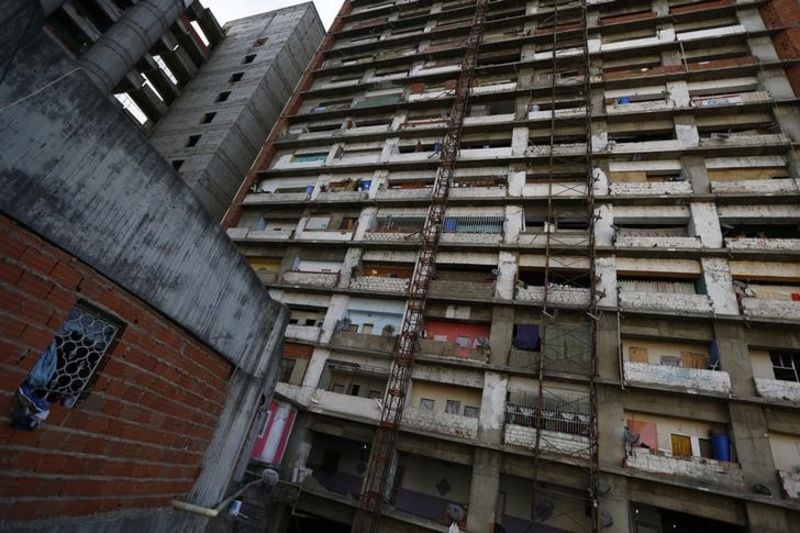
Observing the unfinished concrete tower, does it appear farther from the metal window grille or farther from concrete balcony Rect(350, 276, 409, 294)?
the metal window grille

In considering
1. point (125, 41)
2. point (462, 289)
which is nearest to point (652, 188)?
point (462, 289)

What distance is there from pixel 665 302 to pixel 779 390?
413cm

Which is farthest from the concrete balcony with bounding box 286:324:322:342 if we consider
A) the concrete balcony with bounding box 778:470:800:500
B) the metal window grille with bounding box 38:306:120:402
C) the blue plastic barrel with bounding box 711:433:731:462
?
the concrete balcony with bounding box 778:470:800:500

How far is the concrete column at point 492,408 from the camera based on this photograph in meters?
14.7

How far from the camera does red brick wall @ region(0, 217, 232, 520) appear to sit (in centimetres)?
334

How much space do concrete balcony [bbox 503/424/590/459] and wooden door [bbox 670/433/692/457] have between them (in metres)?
2.96

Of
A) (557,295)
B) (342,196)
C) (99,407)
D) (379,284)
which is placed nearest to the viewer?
(99,407)

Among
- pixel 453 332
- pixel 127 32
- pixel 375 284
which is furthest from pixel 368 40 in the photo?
pixel 453 332

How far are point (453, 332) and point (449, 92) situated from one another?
54.5 feet

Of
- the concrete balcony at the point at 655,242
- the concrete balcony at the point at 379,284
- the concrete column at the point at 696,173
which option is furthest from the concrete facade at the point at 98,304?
the concrete column at the point at 696,173

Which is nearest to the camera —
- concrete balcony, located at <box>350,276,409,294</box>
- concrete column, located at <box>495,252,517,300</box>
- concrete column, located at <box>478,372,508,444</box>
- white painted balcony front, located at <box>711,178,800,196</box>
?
concrete column, located at <box>478,372,508,444</box>

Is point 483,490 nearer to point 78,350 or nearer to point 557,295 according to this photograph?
point 557,295

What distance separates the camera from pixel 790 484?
37.4 ft

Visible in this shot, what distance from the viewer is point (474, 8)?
2991 centimetres
